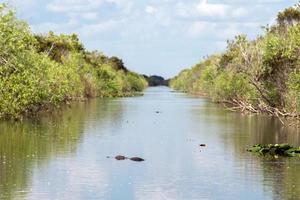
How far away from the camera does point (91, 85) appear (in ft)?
450

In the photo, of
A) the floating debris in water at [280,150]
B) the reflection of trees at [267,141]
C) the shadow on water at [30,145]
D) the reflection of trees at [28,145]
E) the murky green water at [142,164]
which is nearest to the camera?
the murky green water at [142,164]

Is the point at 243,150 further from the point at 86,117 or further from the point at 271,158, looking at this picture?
the point at 86,117

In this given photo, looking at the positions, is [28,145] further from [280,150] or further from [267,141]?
[267,141]

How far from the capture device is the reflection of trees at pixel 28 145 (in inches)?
1204

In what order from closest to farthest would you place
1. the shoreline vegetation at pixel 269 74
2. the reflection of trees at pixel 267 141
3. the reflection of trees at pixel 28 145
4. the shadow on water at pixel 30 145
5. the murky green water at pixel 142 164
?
1. the murky green water at pixel 142 164
2. the reflection of trees at pixel 267 141
3. the shadow on water at pixel 30 145
4. the reflection of trees at pixel 28 145
5. the shoreline vegetation at pixel 269 74

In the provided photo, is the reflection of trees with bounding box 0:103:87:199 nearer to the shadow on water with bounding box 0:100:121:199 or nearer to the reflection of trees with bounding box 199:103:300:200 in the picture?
the shadow on water with bounding box 0:100:121:199

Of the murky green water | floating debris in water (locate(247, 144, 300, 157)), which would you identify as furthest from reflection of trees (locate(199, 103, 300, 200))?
floating debris in water (locate(247, 144, 300, 157))

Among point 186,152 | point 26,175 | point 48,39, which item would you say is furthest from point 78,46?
point 26,175

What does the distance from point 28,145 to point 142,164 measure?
980 cm

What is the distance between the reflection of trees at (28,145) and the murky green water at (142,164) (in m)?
0.04

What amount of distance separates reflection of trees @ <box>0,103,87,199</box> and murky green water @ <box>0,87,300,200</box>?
0.04 metres

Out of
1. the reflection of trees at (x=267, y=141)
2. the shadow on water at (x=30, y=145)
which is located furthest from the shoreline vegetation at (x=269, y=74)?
the shadow on water at (x=30, y=145)

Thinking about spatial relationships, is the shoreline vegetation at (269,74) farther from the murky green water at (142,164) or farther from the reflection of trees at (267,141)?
the murky green water at (142,164)

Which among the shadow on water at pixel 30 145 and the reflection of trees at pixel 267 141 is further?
the shadow on water at pixel 30 145
